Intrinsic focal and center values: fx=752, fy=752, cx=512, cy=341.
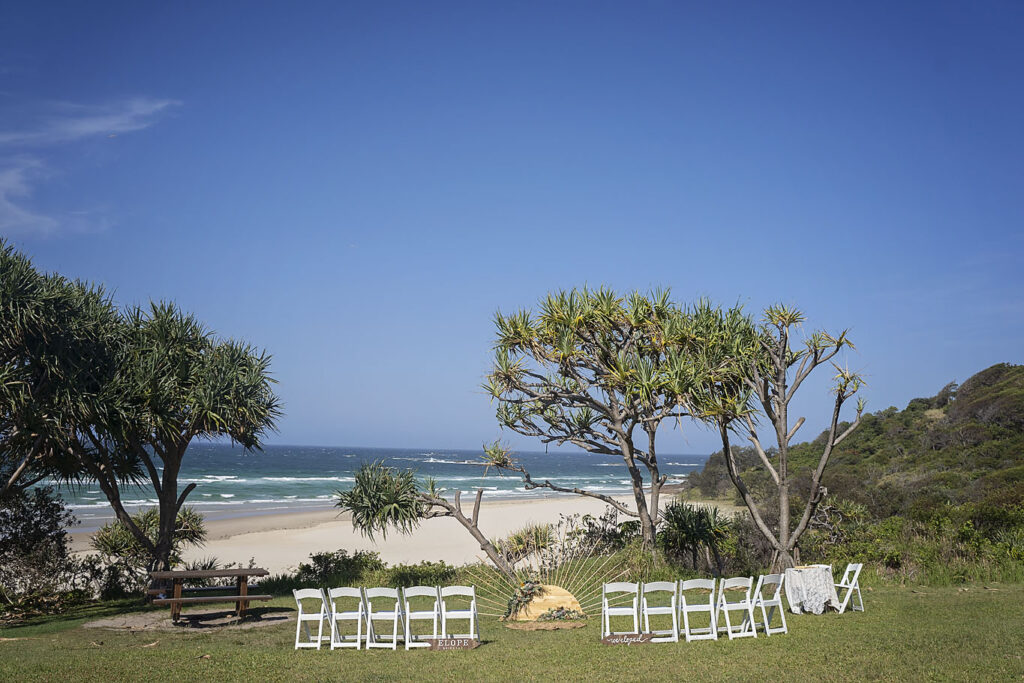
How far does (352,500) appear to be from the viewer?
14086 mm

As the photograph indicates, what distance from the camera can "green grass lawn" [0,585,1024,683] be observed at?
23.0ft

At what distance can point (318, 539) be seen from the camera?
1118 inches

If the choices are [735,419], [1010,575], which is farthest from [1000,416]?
[735,419]

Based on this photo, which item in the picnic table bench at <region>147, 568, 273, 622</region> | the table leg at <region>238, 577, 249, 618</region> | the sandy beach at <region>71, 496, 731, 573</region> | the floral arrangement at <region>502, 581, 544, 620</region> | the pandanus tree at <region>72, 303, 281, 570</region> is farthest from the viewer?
the sandy beach at <region>71, 496, 731, 573</region>

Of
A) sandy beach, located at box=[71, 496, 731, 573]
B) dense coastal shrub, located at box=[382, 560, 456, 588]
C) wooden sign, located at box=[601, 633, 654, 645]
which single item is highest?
wooden sign, located at box=[601, 633, 654, 645]

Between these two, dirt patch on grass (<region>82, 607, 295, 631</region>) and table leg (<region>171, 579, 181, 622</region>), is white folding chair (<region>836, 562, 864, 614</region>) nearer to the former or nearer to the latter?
dirt patch on grass (<region>82, 607, 295, 631</region>)

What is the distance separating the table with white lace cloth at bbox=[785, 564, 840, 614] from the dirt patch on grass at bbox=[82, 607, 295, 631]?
7389 mm

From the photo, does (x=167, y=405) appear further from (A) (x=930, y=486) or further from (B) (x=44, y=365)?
(A) (x=930, y=486)

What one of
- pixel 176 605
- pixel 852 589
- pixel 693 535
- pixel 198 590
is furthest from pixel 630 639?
pixel 198 590

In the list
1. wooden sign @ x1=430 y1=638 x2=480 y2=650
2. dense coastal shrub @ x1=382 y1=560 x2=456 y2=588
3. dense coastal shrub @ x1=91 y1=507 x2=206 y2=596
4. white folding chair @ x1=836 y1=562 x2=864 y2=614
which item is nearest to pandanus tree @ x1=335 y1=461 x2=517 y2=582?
dense coastal shrub @ x1=382 y1=560 x2=456 y2=588

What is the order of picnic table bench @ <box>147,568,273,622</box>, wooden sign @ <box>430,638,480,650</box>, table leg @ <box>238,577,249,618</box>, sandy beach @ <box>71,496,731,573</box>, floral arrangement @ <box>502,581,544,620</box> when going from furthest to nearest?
sandy beach @ <box>71,496,731,573</box> < table leg @ <box>238,577,249,618</box> < floral arrangement @ <box>502,581,544,620</box> < picnic table bench @ <box>147,568,273,622</box> < wooden sign @ <box>430,638,480,650</box>

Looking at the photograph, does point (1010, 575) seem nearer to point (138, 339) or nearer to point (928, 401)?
point (138, 339)

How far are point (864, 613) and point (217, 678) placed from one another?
26.4ft

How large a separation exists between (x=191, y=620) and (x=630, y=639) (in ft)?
21.8
